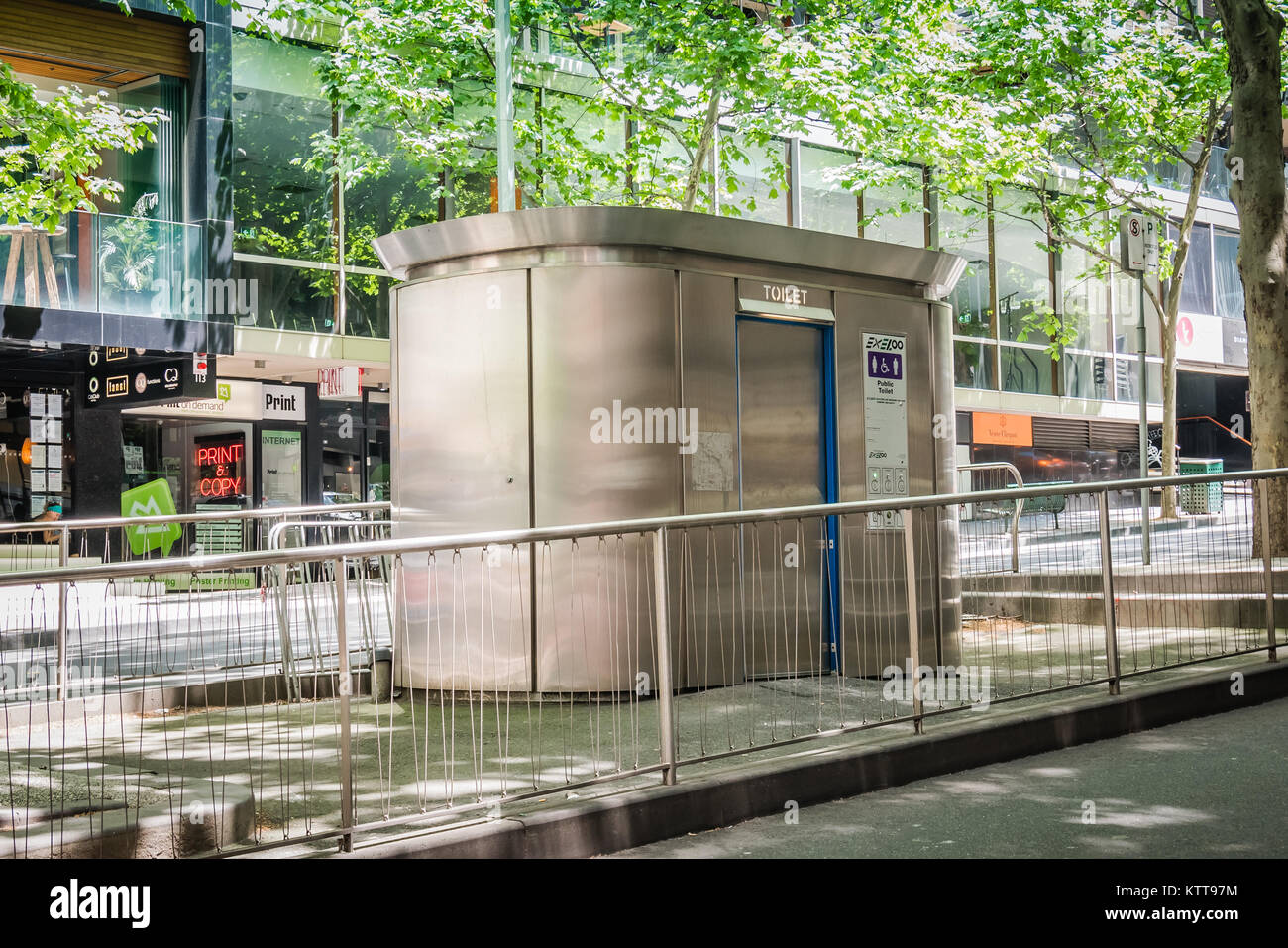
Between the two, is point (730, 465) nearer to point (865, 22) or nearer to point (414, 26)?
point (414, 26)

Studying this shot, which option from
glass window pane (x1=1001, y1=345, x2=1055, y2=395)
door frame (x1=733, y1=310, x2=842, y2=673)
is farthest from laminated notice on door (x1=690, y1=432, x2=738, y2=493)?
glass window pane (x1=1001, y1=345, x2=1055, y2=395)

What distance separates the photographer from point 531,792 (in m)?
5.33

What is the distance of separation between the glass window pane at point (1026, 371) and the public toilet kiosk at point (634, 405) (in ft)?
75.7

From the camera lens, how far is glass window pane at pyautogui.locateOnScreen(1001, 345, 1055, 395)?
30953 mm

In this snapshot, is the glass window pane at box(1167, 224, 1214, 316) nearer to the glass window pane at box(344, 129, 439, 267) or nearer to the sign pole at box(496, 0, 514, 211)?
the glass window pane at box(344, 129, 439, 267)

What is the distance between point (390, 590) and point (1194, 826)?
4.14m

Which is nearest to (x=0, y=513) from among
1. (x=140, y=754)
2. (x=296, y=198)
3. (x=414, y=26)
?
(x=296, y=198)

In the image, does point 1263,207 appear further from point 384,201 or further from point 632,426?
point 384,201

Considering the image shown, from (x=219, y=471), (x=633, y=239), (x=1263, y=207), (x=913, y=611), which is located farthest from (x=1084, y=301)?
(x=913, y=611)

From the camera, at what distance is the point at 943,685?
23.1 ft
